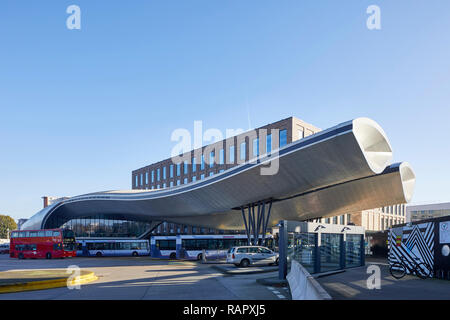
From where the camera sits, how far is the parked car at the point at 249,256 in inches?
1191

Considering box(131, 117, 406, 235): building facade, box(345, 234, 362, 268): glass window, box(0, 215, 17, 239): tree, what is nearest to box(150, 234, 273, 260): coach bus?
box(345, 234, 362, 268): glass window

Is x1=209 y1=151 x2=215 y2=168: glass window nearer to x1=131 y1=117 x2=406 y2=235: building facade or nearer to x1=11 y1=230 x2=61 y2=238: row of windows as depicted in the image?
x1=131 y1=117 x2=406 y2=235: building facade

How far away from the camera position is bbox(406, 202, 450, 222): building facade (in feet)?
308

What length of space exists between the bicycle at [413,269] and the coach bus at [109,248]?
37.4 m

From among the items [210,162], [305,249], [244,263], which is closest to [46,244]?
[244,263]

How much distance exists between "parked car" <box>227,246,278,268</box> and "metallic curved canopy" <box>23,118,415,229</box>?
959cm

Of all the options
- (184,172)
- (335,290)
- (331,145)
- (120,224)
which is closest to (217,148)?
(184,172)

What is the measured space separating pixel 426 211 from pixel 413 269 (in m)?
84.4

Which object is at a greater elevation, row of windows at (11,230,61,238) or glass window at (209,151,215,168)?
glass window at (209,151,215,168)

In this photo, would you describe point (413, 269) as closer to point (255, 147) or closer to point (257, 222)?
point (257, 222)
